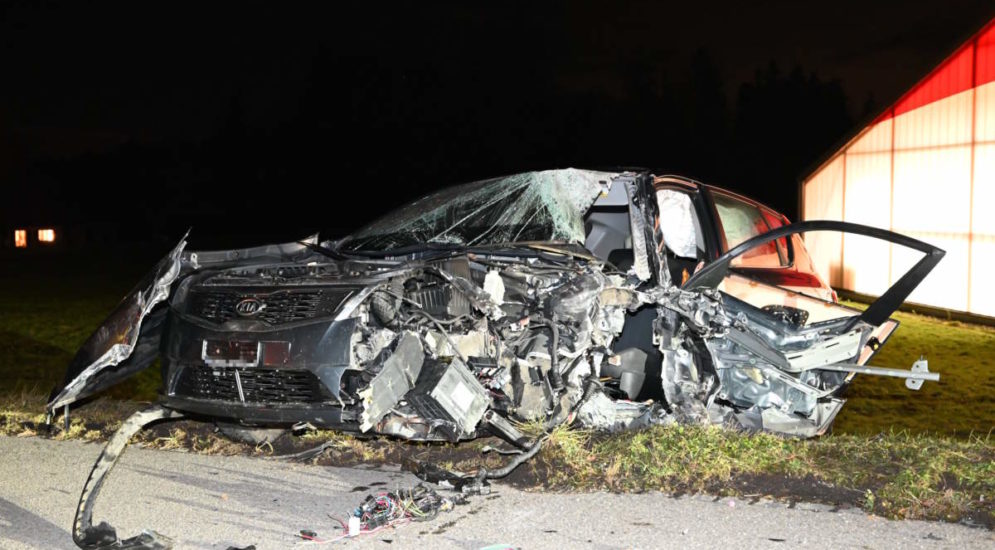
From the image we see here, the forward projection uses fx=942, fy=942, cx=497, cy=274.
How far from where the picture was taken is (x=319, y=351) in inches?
175

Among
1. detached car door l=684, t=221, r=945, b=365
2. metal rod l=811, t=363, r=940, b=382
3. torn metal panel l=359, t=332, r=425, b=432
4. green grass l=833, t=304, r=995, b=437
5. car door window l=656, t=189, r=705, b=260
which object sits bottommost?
green grass l=833, t=304, r=995, b=437

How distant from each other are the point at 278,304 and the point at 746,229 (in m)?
3.66

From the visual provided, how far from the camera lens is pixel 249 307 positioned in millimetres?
4672

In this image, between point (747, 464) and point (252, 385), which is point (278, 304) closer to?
point (252, 385)

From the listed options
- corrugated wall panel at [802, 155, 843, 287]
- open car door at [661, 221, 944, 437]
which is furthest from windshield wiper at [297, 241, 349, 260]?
corrugated wall panel at [802, 155, 843, 287]

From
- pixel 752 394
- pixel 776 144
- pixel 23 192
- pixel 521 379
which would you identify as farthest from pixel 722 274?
pixel 776 144

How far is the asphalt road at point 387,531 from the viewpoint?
4.10m

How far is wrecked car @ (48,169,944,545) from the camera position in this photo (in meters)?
4.54

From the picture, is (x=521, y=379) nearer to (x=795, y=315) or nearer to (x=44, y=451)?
(x=795, y=315)

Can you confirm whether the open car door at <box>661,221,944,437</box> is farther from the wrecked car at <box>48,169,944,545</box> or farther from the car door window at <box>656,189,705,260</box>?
the car door window at <box>656,189,705,260</box>

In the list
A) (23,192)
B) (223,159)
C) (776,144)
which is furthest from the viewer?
(776,144)

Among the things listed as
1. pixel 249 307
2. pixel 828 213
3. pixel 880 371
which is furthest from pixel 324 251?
pixel 828 213

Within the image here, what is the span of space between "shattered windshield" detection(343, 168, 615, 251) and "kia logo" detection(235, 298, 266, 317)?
4.31 feet

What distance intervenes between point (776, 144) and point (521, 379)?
78.3 metres
